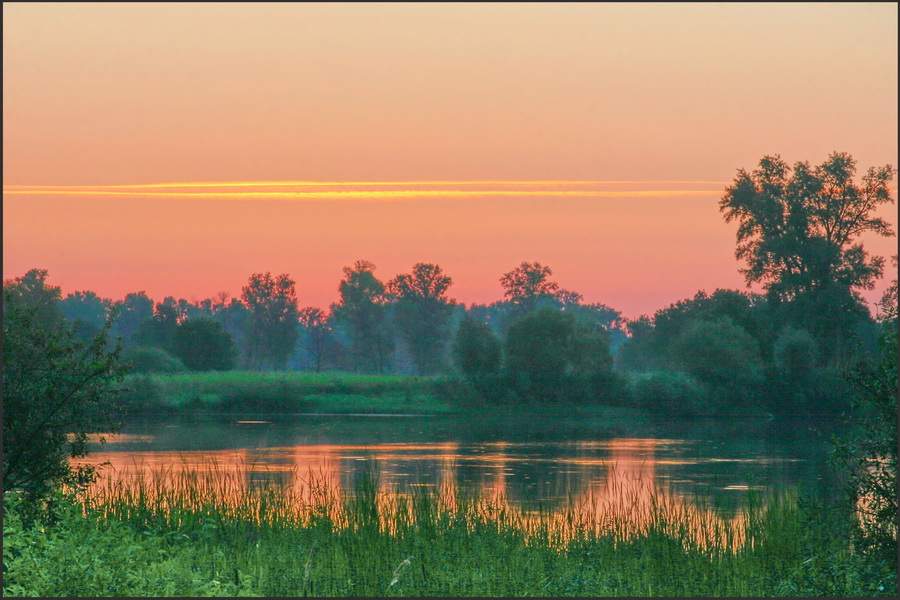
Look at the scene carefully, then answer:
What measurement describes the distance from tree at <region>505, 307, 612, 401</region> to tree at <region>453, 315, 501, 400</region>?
1056 millimetres

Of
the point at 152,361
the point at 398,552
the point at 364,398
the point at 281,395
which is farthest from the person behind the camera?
the point at 152,361

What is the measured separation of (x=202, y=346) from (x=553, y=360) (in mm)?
31392

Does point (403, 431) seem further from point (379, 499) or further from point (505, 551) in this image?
point (505, 551)

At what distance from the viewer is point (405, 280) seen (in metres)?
119

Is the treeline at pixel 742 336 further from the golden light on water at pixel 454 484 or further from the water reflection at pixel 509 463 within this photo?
the golden light on water at pixel 454 484

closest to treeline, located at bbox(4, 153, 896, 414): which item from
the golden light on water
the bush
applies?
the bush

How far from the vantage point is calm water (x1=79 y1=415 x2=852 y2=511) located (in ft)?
83.6

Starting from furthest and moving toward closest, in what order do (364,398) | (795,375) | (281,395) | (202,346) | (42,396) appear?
(202,346) → (364,398) → (281,395) → (795,375) → (42,396)

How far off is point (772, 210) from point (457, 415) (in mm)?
24767

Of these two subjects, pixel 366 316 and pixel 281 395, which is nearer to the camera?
pixel 281 395

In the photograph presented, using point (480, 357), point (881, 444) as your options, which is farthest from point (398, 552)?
point (480, 357)

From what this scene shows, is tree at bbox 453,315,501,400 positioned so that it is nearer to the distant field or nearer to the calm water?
the distant field

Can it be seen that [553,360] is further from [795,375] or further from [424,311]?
[424,311]

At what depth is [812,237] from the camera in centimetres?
6309
